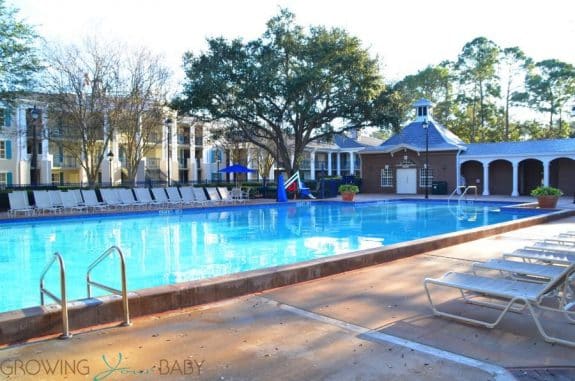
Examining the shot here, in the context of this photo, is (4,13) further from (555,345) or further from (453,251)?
(555,345)

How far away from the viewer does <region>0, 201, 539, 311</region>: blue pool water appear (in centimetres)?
841

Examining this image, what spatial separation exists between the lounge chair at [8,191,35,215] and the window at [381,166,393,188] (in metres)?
23.1

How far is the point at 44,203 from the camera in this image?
57.8 ft

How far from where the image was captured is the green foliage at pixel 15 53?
17.6 meters

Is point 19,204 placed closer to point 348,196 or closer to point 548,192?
point 348,196

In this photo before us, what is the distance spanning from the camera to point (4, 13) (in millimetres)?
17562

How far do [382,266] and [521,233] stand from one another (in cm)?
585

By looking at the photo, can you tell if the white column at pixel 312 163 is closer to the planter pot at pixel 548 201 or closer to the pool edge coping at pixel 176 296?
the planter pot at pixel 548 201

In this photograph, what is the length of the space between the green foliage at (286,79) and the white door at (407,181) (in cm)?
776

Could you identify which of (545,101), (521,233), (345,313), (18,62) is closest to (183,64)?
(18,62)

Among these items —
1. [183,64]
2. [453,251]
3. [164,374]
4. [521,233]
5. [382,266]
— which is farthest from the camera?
[183,64]

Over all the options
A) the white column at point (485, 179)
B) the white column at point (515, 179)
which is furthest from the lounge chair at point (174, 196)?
the white column at point (515, 179)

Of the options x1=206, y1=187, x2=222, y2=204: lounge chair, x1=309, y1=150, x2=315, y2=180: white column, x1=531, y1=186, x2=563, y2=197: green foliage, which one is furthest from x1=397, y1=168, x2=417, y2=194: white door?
x1=309, y1=150, x2=315, y2=180: white column

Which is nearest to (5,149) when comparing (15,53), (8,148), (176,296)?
(8,148)
